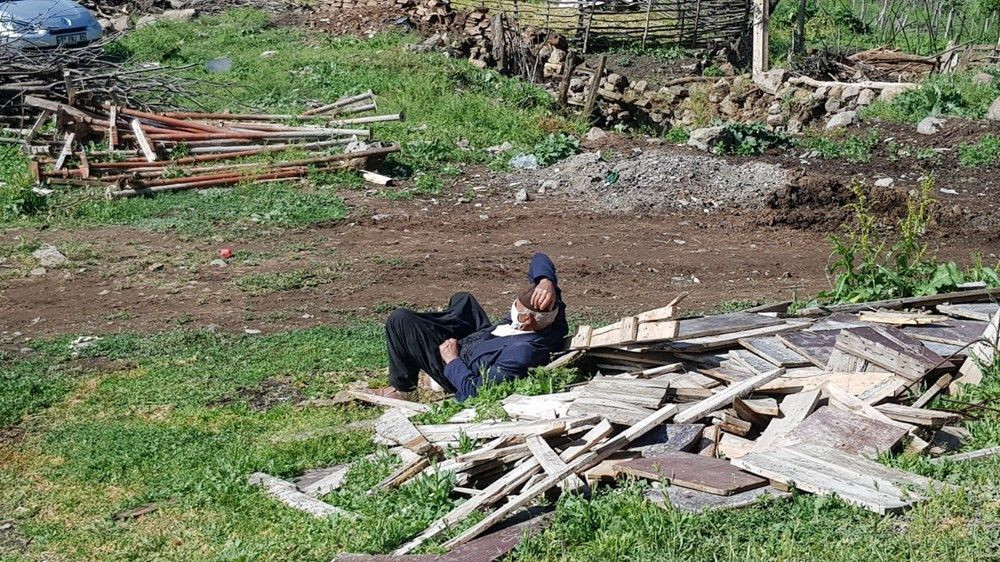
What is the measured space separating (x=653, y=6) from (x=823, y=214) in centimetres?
1467

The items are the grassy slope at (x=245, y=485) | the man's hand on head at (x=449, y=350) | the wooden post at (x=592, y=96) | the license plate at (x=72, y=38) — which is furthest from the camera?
the license plate at (x=72, y=38)

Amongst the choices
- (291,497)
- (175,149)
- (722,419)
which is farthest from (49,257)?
(722,419)

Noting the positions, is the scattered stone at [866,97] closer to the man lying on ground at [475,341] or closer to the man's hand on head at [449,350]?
the man lying on ground at [475,341]

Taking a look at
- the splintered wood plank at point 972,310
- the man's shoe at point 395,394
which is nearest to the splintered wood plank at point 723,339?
the splintered wood plank at point 972,310

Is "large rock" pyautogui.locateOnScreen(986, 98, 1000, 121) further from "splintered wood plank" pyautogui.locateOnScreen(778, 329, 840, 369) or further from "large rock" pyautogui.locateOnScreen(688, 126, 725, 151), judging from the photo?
"splintered wood plank" pyautogui.locateOnScreen(778, 329, 840, 369)

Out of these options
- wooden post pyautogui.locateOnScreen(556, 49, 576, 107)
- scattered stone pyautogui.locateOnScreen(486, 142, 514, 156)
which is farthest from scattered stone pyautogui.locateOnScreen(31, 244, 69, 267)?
wooden post pyautogui.locateOnScreen(556, 49, 576, 107)

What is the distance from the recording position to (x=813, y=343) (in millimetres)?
7254

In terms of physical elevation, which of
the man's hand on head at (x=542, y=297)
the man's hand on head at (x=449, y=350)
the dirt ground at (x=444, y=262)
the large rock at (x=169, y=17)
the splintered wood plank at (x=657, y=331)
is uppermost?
the large rock at (x=169, y=17)

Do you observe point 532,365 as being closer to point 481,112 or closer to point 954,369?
point 954,369

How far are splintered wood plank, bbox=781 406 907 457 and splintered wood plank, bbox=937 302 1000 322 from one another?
86.5 inches

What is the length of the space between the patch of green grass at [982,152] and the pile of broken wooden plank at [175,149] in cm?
803

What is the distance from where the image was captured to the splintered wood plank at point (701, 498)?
5.10 metres

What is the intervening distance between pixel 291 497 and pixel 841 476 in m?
2.96

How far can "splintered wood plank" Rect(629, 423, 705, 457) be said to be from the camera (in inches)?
231
